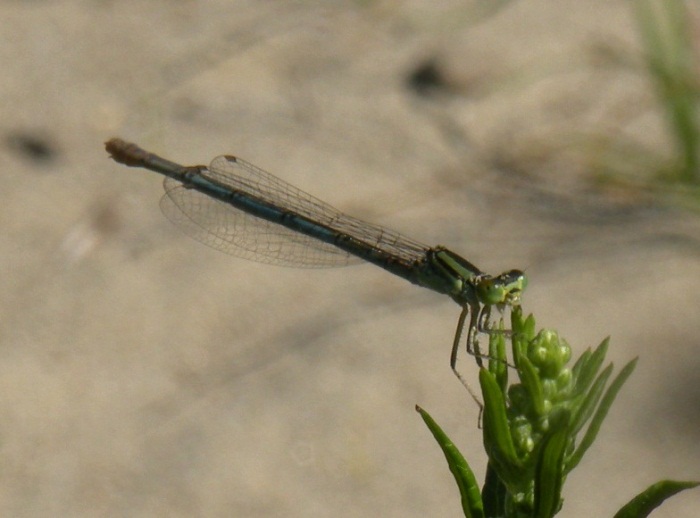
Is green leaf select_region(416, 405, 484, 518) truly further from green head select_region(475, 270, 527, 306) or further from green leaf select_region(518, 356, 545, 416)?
green head select_region(475, 270, 527, 306)

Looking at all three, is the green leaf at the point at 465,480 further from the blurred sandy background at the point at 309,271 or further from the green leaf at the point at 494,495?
the blurred sandy background at the point at 309,271

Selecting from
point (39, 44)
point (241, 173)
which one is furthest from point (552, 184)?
point (39, 44)

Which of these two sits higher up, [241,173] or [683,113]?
[683,113]

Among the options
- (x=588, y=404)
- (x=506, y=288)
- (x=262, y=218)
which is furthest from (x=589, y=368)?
(x=262, y=218)

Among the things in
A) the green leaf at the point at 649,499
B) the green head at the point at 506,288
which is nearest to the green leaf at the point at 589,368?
the green leaf at the point at 649,499

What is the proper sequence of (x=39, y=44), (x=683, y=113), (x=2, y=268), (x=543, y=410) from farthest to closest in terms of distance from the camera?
(x=39, y=44) → (x=2, y=268) → (x=683, y=113) → (x=543, y=410)

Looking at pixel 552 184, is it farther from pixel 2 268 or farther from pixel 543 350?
pixel 543 350

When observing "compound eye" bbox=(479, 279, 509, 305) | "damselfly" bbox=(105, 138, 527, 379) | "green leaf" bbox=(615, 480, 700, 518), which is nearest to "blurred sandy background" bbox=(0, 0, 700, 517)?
"damselfly" bbox=(105, 138, 527, 379)
